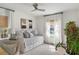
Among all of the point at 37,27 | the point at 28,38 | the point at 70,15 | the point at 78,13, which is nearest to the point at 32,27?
the point at 37,27

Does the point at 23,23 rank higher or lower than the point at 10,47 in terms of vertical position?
higher

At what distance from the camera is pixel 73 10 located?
5.43 ft

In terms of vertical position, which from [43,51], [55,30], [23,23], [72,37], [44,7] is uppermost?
[44,7]

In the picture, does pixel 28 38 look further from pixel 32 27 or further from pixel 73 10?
pixel 73 10

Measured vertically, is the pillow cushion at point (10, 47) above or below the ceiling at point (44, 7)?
below

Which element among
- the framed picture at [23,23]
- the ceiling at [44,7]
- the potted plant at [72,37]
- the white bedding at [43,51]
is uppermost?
the ceiling at [44,7]

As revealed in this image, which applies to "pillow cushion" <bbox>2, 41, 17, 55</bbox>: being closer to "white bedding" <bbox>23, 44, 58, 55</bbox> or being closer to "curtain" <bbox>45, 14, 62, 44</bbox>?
"white bedding" <bbox>23, 44, 58, 55</bbox>

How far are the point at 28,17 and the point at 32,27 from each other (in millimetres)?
196

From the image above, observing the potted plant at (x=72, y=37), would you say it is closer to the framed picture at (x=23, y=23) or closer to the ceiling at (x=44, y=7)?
the ceiling at (x=44, y=7)

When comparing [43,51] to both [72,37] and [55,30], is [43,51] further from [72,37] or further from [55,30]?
[72,37]

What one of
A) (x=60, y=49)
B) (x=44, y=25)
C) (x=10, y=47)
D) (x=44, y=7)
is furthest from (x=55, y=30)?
(x=10, y=47)

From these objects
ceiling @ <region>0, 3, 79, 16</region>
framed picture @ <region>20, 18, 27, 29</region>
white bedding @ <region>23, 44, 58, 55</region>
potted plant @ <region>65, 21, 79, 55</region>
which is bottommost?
white bedding @ <region>23, 44, 58, 55</region>

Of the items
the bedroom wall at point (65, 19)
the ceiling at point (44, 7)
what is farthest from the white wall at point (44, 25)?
the ceiling at point (44, 7)

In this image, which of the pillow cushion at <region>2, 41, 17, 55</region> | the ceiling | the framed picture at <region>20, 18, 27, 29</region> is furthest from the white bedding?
the ceiling
